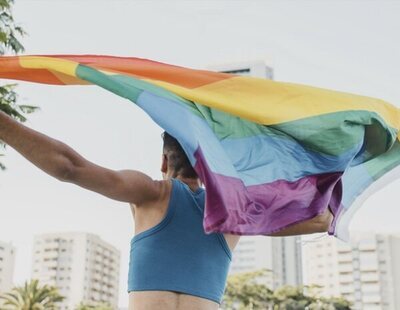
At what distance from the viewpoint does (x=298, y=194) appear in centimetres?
307

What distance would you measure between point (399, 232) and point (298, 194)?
130342mm

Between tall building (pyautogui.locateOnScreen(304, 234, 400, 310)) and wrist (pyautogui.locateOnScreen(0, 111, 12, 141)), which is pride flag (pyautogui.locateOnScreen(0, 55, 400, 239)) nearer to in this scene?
wrist (pyautogui.locateOnScreen(0, 111, 12, 141))

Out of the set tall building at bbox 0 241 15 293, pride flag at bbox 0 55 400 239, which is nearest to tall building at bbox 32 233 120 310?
tall building at bbox 0 241 15 293

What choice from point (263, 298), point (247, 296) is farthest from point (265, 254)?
point (247, 296)

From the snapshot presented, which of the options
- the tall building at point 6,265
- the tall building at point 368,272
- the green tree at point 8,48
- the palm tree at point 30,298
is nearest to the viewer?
the green tree at point 8,48

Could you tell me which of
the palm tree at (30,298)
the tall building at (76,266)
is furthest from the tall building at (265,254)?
the palm tree at (30,298)

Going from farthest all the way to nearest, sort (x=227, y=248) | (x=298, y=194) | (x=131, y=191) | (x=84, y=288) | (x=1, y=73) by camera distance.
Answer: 1. (x=84, y=288)
2. (x=1, y=73)
3. (x=298, y=194)
4. (x=227, y=248)
5. (x=131, y=191)

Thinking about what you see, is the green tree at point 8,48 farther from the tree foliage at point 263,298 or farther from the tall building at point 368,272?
the tall building at point 368,272

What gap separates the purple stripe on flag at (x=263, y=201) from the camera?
8.29ft

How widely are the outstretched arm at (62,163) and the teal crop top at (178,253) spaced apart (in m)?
0.24

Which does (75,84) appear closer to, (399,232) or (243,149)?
(243,149)

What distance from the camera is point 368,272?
4875 inches

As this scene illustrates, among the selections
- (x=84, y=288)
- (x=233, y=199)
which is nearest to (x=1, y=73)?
(x=233, y=199)

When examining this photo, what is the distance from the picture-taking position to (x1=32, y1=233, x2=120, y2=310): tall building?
12600 cm
